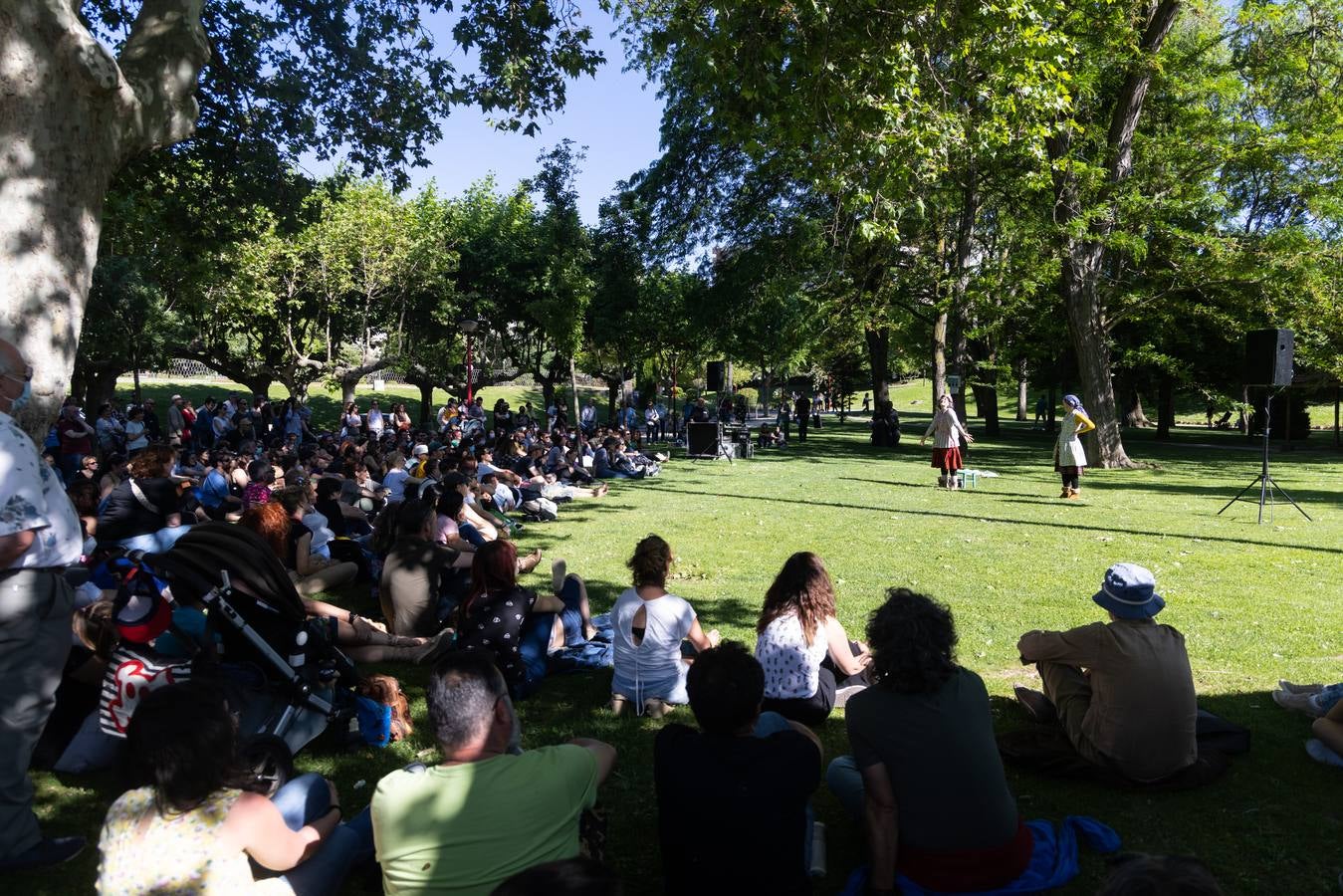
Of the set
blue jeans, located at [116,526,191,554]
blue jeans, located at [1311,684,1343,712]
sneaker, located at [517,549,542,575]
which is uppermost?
blue jeans, located at [116,526,191,554]

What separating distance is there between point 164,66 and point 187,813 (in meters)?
4.69

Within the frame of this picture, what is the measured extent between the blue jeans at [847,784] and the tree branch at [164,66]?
16.7 feet

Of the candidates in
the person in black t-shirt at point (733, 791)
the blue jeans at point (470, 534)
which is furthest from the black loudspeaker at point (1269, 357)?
the person in black t-shirt at point (733, 791)

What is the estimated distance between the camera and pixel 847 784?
3605 mm

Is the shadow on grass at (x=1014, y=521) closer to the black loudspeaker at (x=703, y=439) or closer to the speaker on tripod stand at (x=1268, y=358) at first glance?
the speaker on tripod stand at (x=1268, y=358)

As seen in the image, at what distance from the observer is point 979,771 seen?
3.02 meters

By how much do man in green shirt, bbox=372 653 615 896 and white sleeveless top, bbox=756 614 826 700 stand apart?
6.73 ft

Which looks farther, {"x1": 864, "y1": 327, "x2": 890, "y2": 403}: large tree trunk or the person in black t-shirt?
{"x1": 864, "y1": 327, "x2": 890, "y2": 403}: large tree trunk

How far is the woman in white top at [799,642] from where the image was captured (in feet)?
14.5

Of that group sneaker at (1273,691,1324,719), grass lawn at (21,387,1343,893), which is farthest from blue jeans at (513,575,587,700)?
sneaker at (1273,691,1324,719)

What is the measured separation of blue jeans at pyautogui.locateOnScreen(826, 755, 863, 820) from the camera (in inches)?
139

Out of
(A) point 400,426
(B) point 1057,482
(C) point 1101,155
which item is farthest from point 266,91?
(C) point 1101,155

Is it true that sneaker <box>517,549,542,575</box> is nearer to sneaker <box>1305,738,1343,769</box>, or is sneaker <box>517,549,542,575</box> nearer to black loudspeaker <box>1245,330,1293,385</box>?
sneaker <box>1305,738,1343,769</box>

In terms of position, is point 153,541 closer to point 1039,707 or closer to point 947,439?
point 1039,707
